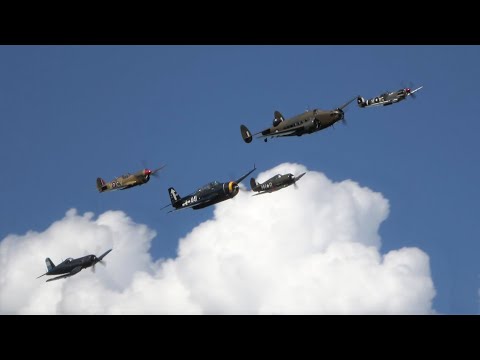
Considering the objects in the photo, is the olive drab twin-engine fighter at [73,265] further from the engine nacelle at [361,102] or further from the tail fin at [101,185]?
the engine nacelle at [361,102]

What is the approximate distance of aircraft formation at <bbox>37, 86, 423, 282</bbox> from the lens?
132 meters

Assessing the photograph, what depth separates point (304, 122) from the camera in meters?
138

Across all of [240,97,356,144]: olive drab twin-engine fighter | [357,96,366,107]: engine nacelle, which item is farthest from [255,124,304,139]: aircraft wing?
[357,96,366,107]: engine nacelle

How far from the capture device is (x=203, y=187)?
5226 inches

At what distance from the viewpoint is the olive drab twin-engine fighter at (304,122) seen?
134750mm

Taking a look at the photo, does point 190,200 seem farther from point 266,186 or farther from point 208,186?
point 266,186

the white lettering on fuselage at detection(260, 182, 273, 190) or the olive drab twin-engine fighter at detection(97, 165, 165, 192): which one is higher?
the olive drab twin-engine fighter at detection(97, 165, 165, 192)

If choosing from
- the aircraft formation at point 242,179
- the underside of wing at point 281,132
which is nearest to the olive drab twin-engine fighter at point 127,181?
the aircraft formation at point 242,179

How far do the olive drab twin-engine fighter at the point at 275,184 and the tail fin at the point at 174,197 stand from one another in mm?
17591

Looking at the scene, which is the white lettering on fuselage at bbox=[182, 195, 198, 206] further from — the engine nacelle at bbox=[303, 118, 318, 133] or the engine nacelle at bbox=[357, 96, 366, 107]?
the engine nacelle at bbox=[357, 96, 366, 107]

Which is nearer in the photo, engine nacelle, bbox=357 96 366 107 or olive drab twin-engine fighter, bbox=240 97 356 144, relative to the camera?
olive drab twin-engine fighter, bbox=240 97 356 144
